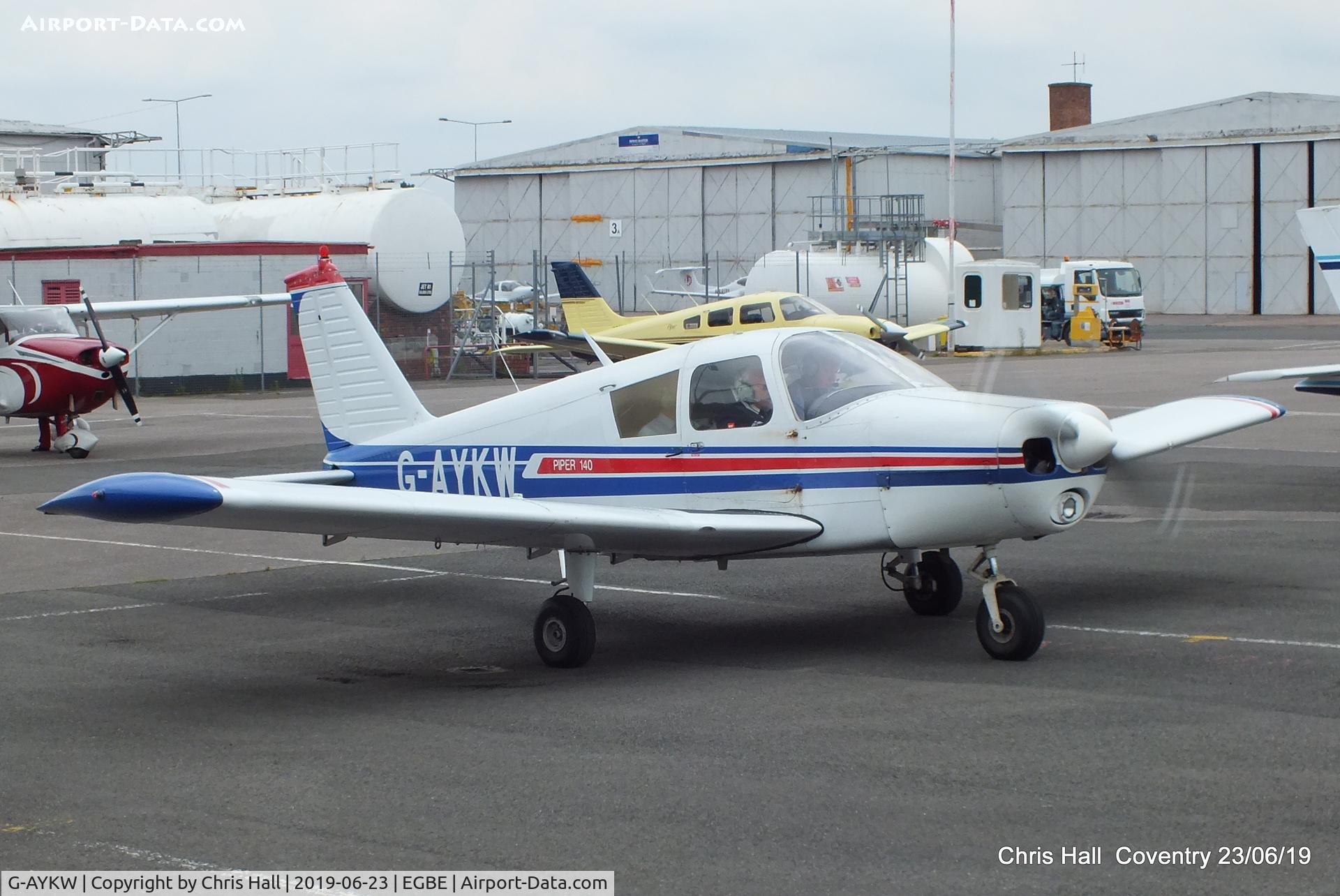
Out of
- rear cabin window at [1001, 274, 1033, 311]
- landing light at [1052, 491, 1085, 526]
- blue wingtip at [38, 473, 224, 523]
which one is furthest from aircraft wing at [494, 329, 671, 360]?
blue wingtip at [38, 473, 224, 523]

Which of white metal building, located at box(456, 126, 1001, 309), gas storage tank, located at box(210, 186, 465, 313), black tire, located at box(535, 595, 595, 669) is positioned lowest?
black tire, located at box(535, 595, 595, 669)

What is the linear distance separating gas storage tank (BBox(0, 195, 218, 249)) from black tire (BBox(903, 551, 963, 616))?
35.9 metres

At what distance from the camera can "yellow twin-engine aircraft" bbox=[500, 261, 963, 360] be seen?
107 feet

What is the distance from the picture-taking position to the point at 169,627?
1044 cm

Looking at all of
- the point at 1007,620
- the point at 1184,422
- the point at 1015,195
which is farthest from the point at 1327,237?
the point at 1015,195

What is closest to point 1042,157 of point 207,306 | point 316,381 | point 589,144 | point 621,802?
point 589,144

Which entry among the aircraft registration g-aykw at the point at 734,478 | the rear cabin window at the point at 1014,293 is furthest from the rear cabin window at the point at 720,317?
the aircraft registration g-aykw at the point at 734,478

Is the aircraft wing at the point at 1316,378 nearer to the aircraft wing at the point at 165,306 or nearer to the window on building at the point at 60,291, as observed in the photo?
the aircraft wing at the point at 165,306

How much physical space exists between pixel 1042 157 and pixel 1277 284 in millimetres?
11505

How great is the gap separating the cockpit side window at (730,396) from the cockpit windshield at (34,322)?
17.4 m

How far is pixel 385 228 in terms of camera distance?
42031 mm

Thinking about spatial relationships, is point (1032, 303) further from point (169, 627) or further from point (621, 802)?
point (621, 802)

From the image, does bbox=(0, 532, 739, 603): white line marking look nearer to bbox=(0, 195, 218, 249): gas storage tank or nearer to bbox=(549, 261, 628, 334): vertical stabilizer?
bbox=(549, 261, 628, 334): vertical stabilizer

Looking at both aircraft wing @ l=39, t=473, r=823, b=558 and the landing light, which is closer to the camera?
aircraft wing @ l=39, t=473, r=823, b=558
